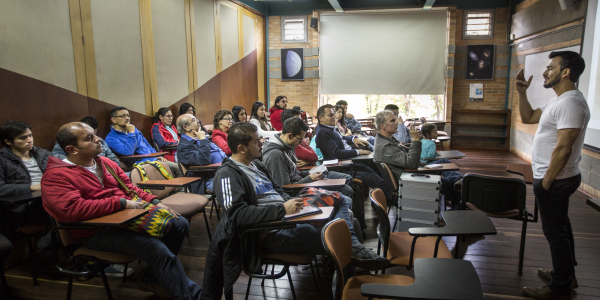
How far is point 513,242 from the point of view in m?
3.29

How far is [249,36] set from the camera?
837cm

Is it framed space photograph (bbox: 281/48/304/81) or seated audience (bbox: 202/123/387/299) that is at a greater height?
framed space photograph (bbox: 281/48/304/81)

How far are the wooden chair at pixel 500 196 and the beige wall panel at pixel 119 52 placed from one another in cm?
396

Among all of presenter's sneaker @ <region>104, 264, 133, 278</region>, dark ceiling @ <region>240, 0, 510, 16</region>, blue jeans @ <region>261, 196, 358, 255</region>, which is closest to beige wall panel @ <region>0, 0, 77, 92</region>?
presenter's sneaker @ <region>104, 264, 133, 278</region>

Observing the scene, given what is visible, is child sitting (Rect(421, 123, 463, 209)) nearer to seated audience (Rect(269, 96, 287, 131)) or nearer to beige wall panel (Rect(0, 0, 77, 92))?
seated audience (Rect(269, 96, 287, 131))

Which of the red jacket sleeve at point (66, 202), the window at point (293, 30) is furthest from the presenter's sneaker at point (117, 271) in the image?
the window at point (293, 30)

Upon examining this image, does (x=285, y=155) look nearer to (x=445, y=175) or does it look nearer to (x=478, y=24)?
(x=445, y=175)

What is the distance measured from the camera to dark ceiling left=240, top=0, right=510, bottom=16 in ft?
28.0

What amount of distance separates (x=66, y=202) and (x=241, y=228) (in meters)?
0.96

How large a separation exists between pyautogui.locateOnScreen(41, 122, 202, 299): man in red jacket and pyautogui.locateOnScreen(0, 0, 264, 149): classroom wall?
5.16ft

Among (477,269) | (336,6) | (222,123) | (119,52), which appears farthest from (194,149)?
(336,6)

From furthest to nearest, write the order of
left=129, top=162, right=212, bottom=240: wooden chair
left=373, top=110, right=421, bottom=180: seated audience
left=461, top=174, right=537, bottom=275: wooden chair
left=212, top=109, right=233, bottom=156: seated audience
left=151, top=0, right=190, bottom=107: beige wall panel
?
left=151, top=0, right=190, bottom=107: beige wall panel, left=212, top=109, right=233, bottom=156: seated audience, left=373, top=110, right=421, bottom=180: seated audience, left=129, top=162, right=212, bottom=240: wooden chair, left=461, top=174, right=537, bottom=275: wooden chair

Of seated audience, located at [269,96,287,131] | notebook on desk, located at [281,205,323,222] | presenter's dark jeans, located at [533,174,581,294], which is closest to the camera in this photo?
notebook on desk, located at [281,205,323,222]

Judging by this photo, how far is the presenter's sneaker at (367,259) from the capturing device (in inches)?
77.2
